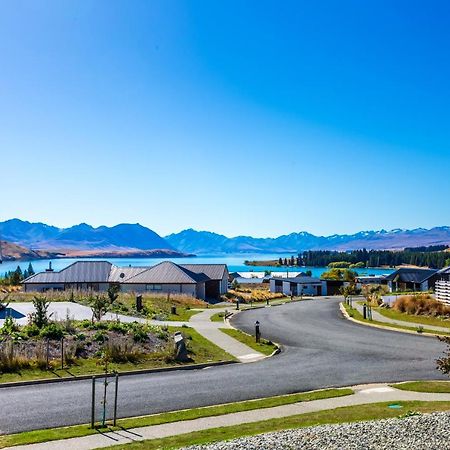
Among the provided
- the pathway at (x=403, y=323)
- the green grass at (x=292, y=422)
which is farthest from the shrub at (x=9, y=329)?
the pathway at (x=403, y=323)

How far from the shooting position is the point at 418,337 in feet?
101

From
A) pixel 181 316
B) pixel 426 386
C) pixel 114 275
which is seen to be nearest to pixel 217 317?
pixel 181 316

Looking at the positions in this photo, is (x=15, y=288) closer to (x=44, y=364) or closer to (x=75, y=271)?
(x=75, y=271)

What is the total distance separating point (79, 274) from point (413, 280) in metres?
53.1

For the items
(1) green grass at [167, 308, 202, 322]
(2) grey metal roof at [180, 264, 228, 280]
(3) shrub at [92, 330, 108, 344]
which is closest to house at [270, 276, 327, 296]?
(2) grey metal roof at [180, 264, 228, 280]

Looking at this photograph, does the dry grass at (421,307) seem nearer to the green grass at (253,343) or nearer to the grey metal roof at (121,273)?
the green grass at (253,343)

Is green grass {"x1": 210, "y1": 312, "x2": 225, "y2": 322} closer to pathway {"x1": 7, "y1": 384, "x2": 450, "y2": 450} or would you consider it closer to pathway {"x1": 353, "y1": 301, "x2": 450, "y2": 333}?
pathway {"x1": 353, "y1": 301, "x2": 450, "y2": 333}

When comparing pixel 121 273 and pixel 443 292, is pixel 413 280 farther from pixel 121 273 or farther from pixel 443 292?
pixel 121 273

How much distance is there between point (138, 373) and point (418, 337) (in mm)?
18075

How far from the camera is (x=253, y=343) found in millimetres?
28328

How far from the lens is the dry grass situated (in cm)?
3966

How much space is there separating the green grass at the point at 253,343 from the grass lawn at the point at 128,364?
6.82 feet

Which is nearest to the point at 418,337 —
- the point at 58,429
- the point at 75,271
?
the point at 58,429

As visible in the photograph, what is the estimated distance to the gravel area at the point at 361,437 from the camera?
10.5m
